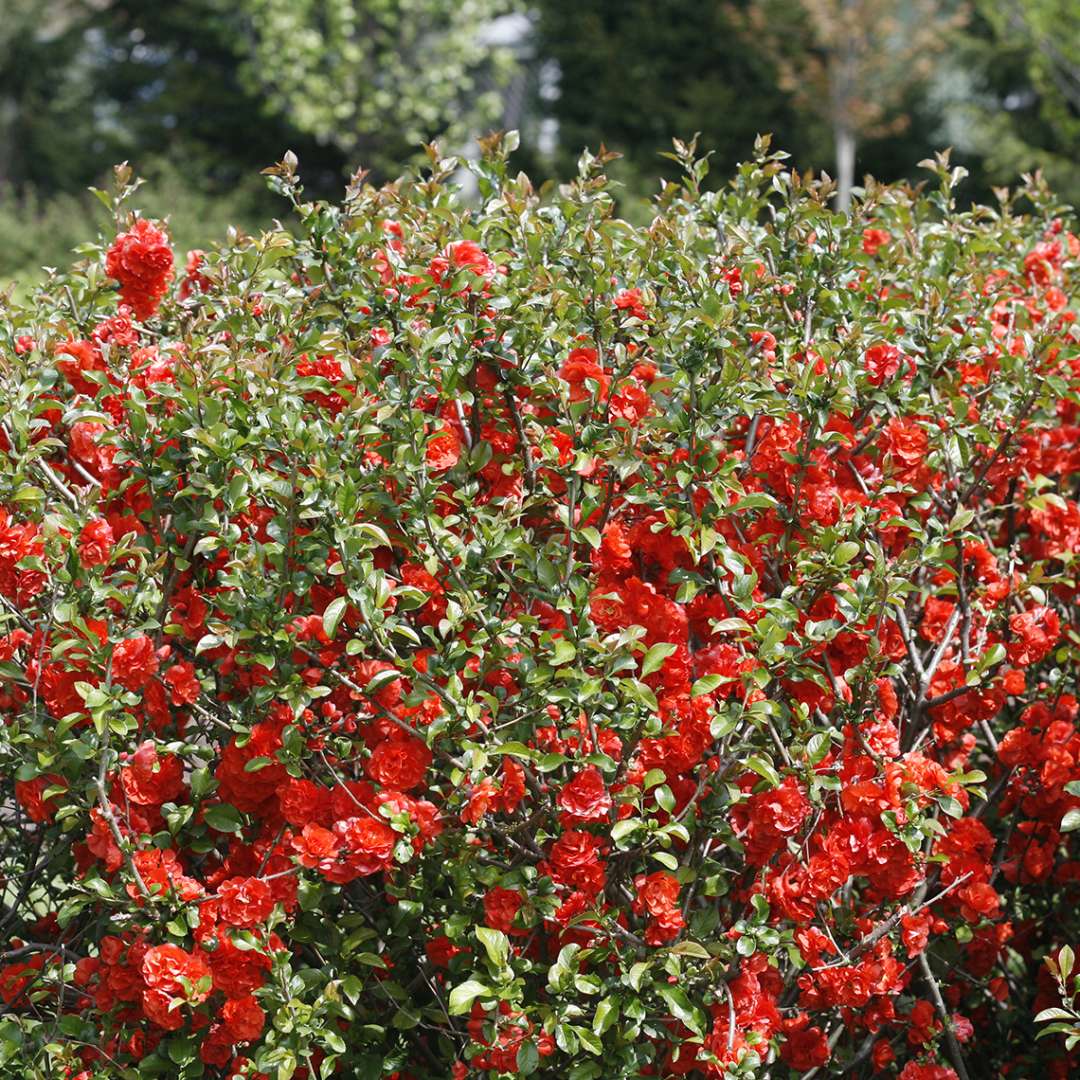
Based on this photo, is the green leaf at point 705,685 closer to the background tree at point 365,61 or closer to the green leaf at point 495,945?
the green leaf at point 495,945

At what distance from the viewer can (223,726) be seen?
2.01 metres

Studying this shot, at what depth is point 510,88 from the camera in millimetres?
17234

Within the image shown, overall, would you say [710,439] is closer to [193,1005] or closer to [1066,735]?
[1066,735]

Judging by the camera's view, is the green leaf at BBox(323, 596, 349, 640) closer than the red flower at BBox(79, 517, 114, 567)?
Yes

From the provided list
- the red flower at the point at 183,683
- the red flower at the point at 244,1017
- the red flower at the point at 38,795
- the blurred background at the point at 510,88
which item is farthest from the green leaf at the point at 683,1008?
the blurred background at the point at 510,88

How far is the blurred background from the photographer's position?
542 inches

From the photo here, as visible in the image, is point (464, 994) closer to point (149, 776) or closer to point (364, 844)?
point (364, 844)

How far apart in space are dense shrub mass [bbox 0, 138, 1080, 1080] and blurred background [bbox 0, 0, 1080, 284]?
11.3m

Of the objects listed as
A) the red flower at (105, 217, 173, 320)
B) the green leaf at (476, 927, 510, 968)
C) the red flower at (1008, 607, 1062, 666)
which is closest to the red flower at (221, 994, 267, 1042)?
the green leaf at (476, 927, 510, 968)

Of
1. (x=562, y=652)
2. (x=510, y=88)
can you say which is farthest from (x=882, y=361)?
(x=510, y=88)

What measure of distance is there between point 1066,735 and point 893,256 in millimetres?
930

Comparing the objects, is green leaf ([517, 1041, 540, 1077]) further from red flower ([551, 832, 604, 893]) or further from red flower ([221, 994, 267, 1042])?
red flower ([221, 994, 267, 1042])

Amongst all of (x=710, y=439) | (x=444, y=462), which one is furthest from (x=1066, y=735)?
(x=444, y=462)

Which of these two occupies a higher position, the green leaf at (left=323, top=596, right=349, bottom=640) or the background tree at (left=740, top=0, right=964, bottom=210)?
the green leaf at (left=323, top=596, right=349, bottom=640)
